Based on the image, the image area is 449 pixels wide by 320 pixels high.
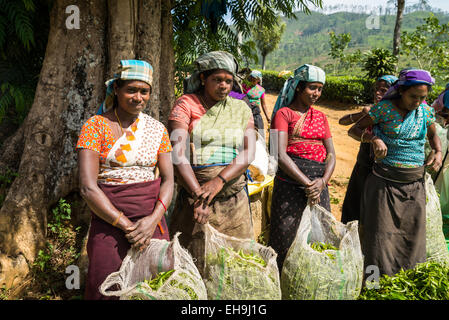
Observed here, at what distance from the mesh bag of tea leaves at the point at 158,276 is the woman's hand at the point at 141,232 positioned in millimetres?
35

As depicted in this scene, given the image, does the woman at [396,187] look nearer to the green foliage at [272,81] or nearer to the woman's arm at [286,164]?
the woman's arm at [286,164]

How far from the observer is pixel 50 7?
3.23m

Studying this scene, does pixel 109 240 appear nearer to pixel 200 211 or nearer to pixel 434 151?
pixel 200 211

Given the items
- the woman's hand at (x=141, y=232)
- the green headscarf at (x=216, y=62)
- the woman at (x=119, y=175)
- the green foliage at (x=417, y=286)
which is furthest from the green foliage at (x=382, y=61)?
the woman's hand at (x=141, y=232)

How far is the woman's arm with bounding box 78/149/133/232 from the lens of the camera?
1886 mm

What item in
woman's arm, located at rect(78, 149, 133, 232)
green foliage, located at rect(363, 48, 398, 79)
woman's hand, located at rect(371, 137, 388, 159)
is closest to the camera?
woman's arm, located at rect(78, 149, 133, 232)

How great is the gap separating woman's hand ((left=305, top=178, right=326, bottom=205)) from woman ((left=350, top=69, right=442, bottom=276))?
567 mm

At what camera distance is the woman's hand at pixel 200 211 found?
2.29 m

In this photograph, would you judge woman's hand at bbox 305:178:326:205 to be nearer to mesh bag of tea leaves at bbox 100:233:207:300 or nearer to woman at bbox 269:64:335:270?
woman at bbox 269:64:335:270

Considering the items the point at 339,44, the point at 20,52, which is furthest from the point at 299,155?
the point at 339,44

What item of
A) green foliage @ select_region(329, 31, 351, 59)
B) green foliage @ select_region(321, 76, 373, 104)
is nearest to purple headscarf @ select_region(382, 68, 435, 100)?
green foliage @ select_region(321, 76, 373, 104)

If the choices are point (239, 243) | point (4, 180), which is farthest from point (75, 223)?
point (239, 243)

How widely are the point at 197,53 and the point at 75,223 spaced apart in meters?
2.65
